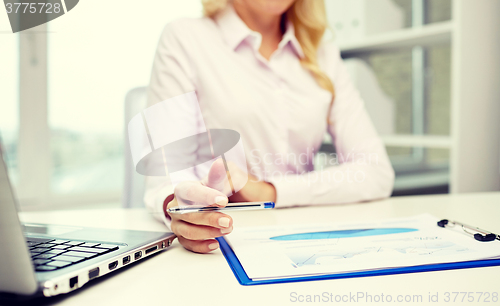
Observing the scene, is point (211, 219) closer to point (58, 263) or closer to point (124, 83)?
point (58, 263)

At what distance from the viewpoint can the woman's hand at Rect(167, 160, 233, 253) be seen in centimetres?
42

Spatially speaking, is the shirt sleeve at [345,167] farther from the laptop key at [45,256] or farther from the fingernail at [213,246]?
the laptop key at [45,256]

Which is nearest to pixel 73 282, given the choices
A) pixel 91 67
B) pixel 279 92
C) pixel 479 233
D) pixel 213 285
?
pixel 213 285

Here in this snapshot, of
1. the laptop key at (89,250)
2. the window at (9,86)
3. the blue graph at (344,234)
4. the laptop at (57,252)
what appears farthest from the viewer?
the window at (9,86)

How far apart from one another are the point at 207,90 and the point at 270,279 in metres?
0.70

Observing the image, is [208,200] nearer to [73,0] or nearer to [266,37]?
[266,37]

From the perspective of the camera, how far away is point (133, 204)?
3.14ft

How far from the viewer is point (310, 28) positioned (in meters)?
1.18

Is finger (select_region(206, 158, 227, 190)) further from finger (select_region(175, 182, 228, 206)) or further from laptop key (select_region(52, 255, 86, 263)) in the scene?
laptop key (select_region(52, 255, 86, 263))

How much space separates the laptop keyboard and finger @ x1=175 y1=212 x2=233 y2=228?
3.7 inches

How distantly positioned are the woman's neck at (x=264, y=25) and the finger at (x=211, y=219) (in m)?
0.78

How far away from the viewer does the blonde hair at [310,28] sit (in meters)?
1.11

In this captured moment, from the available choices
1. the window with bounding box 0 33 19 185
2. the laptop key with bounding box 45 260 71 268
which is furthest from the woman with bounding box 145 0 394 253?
the window with bounding box 0 33 19 185

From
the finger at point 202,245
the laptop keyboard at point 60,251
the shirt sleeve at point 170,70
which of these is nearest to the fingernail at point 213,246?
the finger at point 202,245
